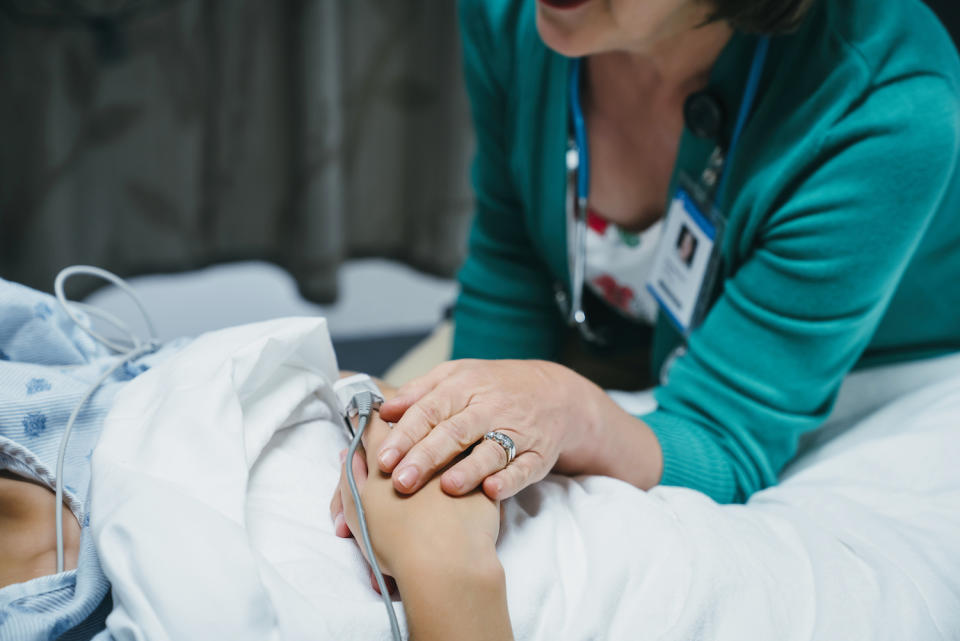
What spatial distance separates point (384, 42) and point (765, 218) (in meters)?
1.23

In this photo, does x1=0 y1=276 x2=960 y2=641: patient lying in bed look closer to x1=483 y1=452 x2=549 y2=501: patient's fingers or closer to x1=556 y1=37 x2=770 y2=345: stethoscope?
x1=483 y1=452 x2=549 y2=501: patient's fingers

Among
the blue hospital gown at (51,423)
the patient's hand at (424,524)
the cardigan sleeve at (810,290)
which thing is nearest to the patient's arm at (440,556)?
the patient's hand at (424,524)

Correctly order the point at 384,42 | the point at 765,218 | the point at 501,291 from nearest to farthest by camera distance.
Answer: the point at 765,218 → the point at 501,291 → the point at 384,42

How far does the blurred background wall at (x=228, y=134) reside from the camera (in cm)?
155

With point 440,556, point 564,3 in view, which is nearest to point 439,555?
point 440,556

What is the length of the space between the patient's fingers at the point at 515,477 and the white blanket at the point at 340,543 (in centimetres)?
4

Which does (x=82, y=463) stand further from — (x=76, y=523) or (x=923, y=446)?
(x=923, y=446)

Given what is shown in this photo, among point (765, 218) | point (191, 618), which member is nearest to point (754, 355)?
point (765, 218)

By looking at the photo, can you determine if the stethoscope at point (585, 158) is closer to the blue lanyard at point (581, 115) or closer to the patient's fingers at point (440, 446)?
the blue lanyard at point (581, 115)

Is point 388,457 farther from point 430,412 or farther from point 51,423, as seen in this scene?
point 51,423

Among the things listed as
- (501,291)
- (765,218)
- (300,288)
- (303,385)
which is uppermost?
(765,218)

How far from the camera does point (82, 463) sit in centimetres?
61

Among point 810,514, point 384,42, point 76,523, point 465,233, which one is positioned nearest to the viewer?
point 76,523

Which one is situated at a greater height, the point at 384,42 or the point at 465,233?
the point at 384,42
